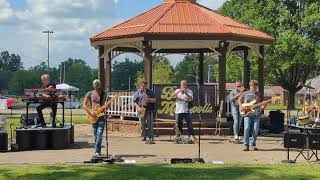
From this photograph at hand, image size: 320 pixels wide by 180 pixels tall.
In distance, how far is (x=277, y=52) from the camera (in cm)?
4691

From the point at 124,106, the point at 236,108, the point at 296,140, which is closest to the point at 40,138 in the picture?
the point at 236,108

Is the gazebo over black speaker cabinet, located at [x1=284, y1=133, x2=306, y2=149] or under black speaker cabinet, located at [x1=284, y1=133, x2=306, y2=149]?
over

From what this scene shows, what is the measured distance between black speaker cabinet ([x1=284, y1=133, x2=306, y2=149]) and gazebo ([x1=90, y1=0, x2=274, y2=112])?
23.5 feet

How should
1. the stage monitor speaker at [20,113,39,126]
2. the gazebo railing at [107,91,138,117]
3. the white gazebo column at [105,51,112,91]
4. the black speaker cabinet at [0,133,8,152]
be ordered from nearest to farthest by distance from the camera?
the black speaker cabinet at [0,133,8,152] < the stage monitor speaker at [20,113,39,126] < the gazebo railing at [107,91,138,117] < the white gazebo column at [105,51,112,91]

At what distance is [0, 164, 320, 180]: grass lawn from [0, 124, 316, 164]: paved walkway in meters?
1.73

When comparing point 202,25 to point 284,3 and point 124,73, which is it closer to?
point 284,3

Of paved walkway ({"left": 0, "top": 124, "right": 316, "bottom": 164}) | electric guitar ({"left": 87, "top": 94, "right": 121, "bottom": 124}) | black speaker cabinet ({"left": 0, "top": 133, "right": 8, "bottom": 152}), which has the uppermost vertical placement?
electric guitar ({"left": 87, "top": 94, "right": 121, "bottom": 124})

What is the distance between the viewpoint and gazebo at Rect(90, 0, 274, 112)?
63.6ft

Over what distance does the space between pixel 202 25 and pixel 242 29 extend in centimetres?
183

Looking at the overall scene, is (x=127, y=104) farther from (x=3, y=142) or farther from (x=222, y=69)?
(x=3, y=142)

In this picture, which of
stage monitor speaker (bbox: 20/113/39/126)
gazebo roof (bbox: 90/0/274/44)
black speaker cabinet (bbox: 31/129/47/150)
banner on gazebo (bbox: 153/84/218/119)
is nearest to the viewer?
black speaker cabinet (bbox: 31/129/47/150)

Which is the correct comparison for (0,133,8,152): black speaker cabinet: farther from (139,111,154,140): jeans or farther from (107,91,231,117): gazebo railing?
(107,91,231,117): gazebo railing

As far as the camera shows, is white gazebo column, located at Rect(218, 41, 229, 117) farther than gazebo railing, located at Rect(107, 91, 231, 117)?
No

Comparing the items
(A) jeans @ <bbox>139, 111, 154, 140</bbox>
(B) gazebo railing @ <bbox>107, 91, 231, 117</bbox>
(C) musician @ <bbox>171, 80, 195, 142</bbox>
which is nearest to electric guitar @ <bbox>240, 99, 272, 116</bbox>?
(C) musician @ <bbox>171, 80, 195, 142</bbox>
